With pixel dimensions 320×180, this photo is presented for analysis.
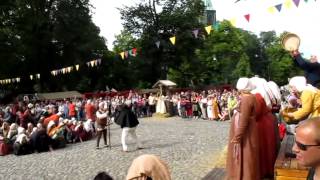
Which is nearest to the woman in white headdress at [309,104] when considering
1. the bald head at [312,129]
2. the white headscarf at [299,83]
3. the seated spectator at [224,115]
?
the white headscarf at [299,83]

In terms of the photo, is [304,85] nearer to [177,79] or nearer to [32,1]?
[32,1]

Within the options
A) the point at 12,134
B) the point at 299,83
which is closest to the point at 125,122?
the point at 12,134

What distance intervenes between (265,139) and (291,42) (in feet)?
5.61

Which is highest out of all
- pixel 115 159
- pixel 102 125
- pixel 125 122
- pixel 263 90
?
pixel 263 90

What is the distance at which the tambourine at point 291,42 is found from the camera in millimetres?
7273

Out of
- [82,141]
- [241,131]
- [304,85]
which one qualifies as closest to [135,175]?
[241,131]

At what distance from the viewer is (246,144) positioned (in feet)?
20.6

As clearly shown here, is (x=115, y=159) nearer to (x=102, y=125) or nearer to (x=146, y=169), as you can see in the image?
(x=102, y=125)

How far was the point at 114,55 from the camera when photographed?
2340 inches

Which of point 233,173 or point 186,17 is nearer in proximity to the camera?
point 233,173

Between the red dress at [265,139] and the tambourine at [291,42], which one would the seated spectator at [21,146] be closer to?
the tambourine at [291,42]

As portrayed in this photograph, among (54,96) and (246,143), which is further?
(54,96)

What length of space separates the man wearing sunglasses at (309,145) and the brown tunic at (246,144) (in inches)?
137

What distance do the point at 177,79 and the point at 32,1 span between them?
18.6 m
